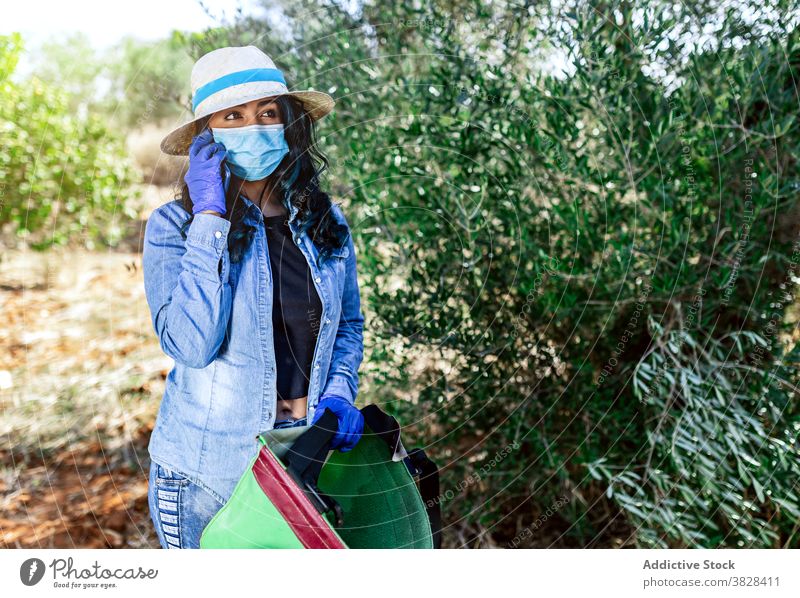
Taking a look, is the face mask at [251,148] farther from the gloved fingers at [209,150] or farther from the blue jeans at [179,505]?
the blue jeans at [179,505]

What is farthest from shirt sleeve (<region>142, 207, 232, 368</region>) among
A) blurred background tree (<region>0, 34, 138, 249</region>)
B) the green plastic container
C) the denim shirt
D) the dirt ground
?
blurred background tree (<region>0, 34, 138, 249</region>)

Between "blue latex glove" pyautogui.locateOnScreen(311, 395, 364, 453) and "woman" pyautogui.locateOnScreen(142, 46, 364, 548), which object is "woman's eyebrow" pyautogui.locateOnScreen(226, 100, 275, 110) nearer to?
"woman" pyautogui.locateOnScreen(142, 46, 364, 548)

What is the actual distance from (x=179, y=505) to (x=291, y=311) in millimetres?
483

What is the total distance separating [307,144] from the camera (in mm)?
1677

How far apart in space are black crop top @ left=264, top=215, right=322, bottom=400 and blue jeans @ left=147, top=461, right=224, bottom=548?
272 mm

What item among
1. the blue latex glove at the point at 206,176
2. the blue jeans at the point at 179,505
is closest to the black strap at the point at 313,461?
the blue jeans at the point at 179,505

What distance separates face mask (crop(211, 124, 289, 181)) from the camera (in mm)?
1553

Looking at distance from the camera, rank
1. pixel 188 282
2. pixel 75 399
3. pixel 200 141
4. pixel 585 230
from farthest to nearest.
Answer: pixel 75 399 < pixel 585 230 < pixel 200 141 < pixel 188 282

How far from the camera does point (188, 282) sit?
1433 millimetres

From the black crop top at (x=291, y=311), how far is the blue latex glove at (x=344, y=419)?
0.06m

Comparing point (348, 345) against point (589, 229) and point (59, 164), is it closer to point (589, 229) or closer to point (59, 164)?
point (589, 229)

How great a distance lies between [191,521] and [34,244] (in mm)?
2605

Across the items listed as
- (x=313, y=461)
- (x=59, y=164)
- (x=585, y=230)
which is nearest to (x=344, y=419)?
(x=313, y=461)
